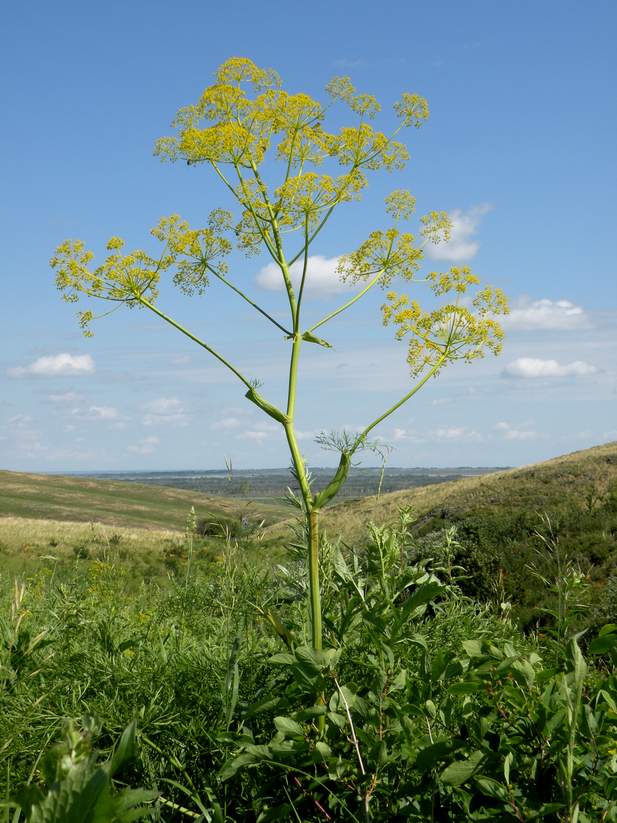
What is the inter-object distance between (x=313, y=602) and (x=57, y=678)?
4.80 feet

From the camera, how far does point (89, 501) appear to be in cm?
10381

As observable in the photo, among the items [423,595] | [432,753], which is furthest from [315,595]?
[432,753]

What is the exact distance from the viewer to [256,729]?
297 cm

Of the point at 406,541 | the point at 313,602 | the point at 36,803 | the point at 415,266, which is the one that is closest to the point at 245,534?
the point at 406,541

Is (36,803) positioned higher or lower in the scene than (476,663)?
higher

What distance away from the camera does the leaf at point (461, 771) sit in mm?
2082

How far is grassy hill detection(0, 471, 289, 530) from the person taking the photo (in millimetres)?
86562

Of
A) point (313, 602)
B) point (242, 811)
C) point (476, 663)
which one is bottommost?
point (242, 811)

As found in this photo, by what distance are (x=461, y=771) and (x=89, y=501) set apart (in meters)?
107

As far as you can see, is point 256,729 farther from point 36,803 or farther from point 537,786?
point 36,803

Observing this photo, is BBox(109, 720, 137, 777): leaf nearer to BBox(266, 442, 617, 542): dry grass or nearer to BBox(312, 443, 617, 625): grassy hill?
BBox(312, 443, 617, 625): grassy hill

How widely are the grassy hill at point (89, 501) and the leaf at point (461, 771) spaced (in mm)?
72093

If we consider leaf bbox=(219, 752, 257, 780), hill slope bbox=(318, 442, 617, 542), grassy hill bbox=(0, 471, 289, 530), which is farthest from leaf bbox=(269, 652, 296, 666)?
grassy hill bbox=(0, 471, 289, 530)

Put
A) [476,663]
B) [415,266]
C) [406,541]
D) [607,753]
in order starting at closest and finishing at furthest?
[607,753]
[476,663]
[406,541]
[415,266]
